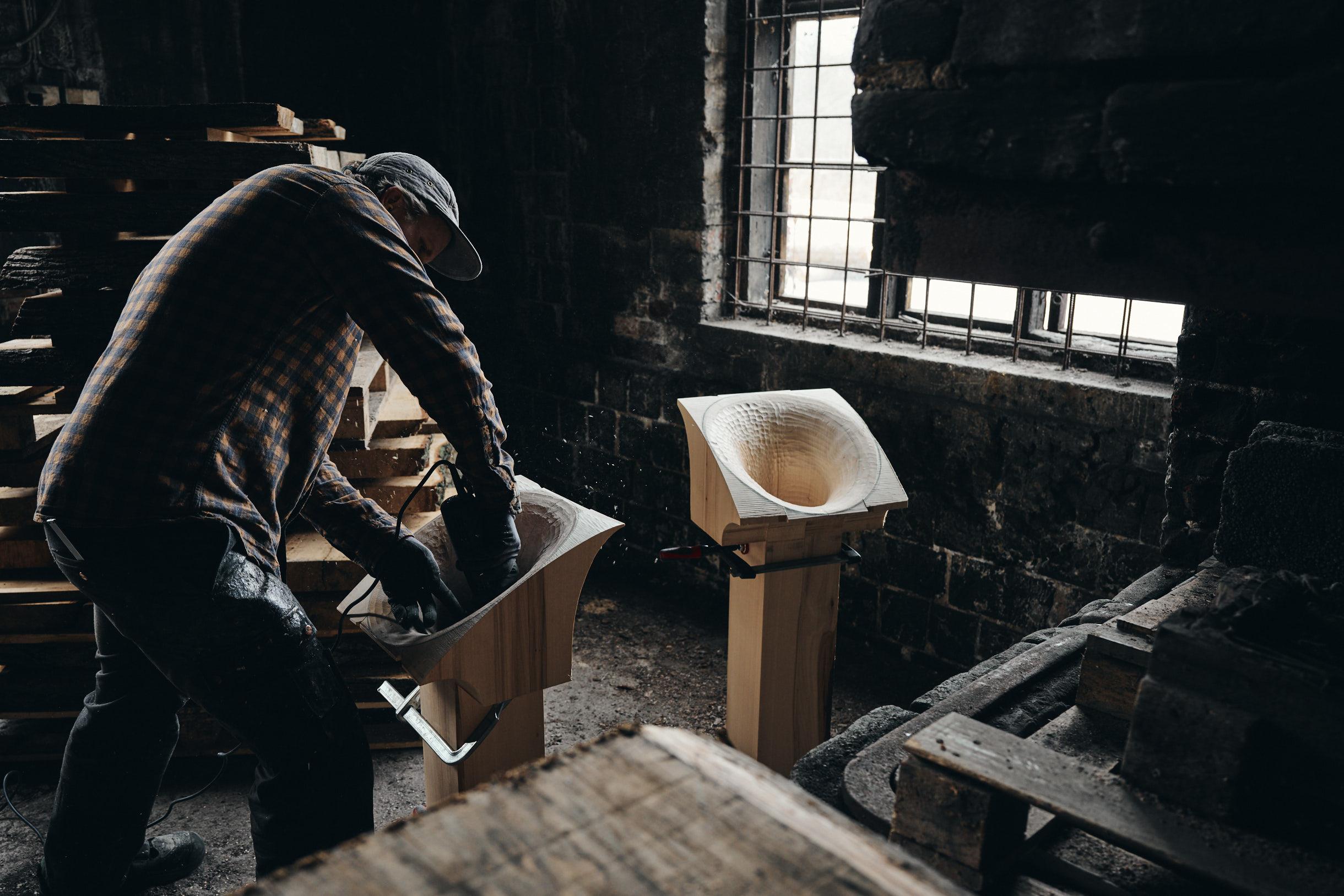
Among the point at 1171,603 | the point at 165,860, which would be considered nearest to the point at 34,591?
the point at 165,860

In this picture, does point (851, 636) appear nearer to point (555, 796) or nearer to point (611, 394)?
point (611, 394)

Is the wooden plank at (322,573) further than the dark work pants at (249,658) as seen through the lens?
Yes

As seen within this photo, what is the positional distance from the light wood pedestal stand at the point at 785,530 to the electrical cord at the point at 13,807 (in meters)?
2.08

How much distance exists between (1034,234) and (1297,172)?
1.00 ft

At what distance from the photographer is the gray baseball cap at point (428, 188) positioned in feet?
7.53

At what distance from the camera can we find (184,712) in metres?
3.10

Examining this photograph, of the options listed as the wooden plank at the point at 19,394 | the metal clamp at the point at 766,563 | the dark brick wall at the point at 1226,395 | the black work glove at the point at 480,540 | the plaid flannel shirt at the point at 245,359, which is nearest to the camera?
the plaid flannel shirt at the point at 245,359

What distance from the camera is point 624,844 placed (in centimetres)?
69

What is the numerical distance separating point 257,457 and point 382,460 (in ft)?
4.00

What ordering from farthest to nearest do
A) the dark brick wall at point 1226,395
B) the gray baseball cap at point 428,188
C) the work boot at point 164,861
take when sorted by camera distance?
the work boot at point 164,861
the gray baseball cap at point 428,188
the dark brick wall at point 1226,395

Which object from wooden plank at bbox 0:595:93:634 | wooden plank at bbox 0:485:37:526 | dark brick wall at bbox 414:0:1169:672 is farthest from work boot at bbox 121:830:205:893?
dark brick wall at bbox 414:0:1169:672

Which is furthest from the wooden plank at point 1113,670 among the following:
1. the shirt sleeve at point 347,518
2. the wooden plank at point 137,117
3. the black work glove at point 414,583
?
the wooden plank at point 137,117

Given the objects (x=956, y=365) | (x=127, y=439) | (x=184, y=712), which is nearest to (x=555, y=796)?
(x=127, y=439)

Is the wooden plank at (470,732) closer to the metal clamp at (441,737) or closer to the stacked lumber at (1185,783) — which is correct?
the metal clamp at (441,737)
